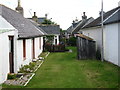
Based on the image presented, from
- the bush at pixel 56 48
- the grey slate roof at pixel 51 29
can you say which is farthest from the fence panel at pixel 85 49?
the grey slate roof at pixel 51 29

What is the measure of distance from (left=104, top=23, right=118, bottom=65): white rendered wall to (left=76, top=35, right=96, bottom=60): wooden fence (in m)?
1.49

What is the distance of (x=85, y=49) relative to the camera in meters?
20.6

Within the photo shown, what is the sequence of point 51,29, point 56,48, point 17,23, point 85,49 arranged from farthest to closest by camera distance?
point 51,29 → point 56,48 → point 85,49 → point 17,23

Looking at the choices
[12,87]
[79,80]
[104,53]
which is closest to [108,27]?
[104,53]

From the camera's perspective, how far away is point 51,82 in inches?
414

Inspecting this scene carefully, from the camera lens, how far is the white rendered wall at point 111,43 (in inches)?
642

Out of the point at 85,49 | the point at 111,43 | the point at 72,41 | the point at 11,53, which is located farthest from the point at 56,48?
the point at 11,53

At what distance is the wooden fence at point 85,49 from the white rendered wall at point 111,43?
1.49 metres

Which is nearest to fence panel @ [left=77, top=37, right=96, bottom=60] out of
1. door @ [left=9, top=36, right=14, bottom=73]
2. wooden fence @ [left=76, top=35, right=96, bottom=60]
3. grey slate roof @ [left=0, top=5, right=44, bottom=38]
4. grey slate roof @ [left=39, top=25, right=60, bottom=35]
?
wooden fence @ [left=76, top=35, right=96, bottom=60]

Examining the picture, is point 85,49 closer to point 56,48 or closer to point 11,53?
point 11,53

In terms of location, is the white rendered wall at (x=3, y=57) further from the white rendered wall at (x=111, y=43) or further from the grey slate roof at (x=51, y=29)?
the grey slate roof at (x=51, y=29)

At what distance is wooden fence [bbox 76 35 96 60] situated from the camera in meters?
20.6

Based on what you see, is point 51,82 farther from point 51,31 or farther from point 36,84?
point 51,31

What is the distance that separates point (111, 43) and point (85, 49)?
3616 millimetres
